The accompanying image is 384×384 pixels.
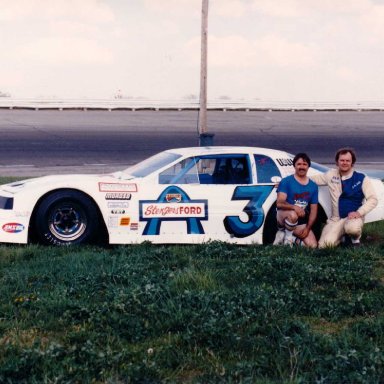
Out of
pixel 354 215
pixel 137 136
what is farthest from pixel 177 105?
pixel 354 215

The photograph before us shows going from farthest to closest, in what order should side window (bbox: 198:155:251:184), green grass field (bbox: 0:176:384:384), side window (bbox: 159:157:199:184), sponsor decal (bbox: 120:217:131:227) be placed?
side window (bbox: 198:155:251:184)
side window (bbox: 159:157:199:184)
sponsor decal (bbox: 120:217:131:227)
green grass field (bbox: 0:176:384:384)

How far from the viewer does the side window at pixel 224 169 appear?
7836 mm

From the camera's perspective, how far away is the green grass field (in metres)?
3.73

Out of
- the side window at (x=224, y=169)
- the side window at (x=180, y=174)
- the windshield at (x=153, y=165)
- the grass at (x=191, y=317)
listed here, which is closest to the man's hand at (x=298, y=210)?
the side window at (x=224, y=169)

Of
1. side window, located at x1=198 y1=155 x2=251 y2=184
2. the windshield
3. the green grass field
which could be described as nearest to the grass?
the green grass field

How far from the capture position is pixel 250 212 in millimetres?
7648

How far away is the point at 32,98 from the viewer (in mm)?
35656

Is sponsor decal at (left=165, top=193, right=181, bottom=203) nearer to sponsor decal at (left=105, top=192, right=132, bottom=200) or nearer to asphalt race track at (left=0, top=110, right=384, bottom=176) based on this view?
sponsor decal at (left=105, top=192, right=132, bottom=200)

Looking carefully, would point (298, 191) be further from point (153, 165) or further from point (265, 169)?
point (153, 165)

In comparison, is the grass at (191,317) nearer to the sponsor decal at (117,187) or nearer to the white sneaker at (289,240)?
the white sneaker at (289,240)

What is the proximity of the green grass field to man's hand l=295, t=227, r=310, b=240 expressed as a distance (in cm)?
74

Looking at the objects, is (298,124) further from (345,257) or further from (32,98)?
(345,257)

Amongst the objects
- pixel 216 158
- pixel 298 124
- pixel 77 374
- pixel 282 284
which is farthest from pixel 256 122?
pixel 77 374

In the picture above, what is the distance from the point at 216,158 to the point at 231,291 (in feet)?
9.81
